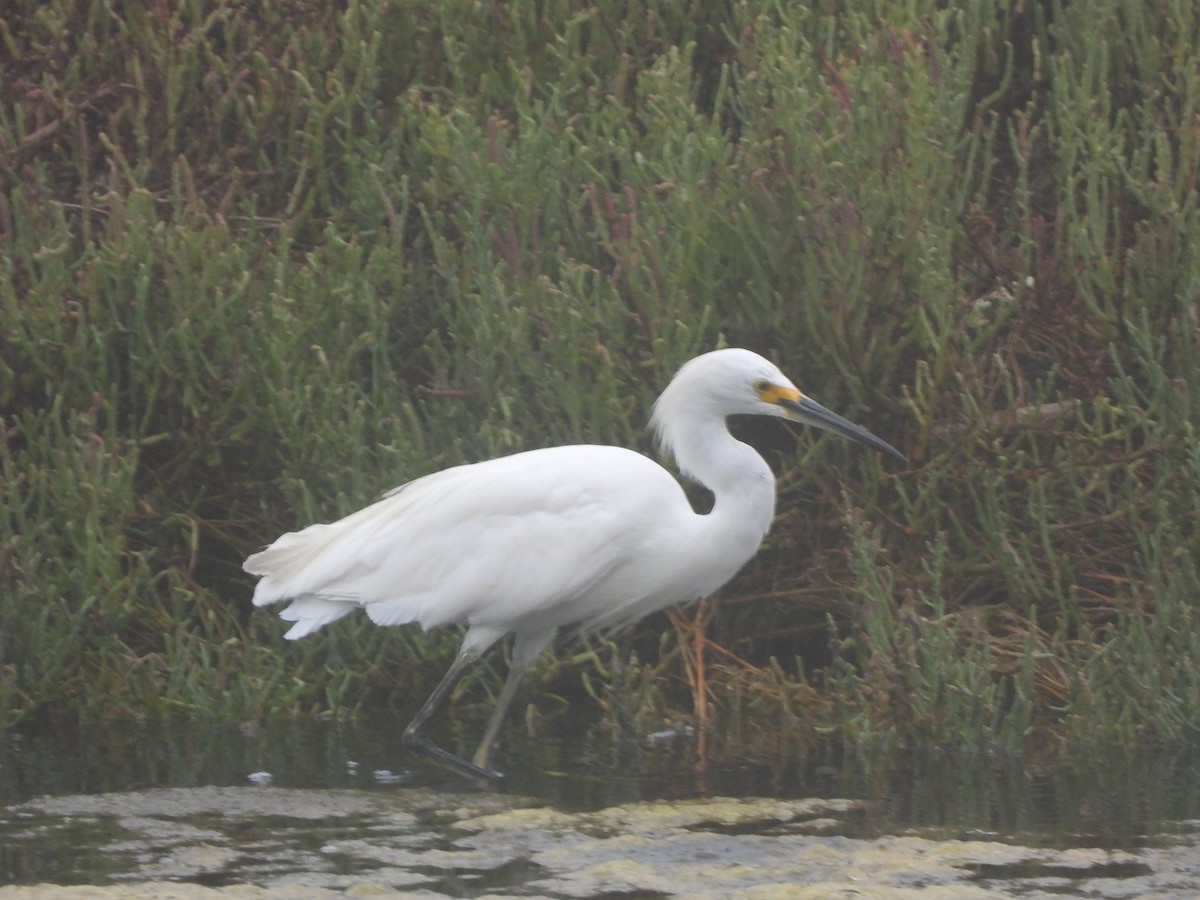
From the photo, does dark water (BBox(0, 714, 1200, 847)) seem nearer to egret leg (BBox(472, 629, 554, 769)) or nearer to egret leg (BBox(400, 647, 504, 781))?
egret leg (BBox(400, 647, 504, 781))

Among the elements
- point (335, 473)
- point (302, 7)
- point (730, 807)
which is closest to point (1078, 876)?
point (730, 807)

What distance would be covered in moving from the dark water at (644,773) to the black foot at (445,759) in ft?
0.12

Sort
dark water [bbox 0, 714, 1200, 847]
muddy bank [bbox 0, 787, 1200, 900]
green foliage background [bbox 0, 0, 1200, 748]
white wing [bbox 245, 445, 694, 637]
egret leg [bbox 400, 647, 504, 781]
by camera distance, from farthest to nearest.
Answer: green foliage background [bbox 0, 0, 1200, 748]
egret leg [bbox 400, 647, 504, 781]
white wing [bbox 245, 445, 694, 637]
dark water [bbox 0, 714, 1200, 847]
muddy bank [bbox 0, 787, 1200, 900]

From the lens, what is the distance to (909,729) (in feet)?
15.9

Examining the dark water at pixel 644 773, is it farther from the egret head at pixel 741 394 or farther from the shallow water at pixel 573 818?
the egret head at pixel 741 394

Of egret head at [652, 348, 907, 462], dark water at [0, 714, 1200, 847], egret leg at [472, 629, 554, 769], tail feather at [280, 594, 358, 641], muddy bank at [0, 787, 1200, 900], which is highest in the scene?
egret head at [652, 348, 907, 462]

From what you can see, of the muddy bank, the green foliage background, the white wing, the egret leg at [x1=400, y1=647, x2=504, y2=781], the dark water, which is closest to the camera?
the muddy bank

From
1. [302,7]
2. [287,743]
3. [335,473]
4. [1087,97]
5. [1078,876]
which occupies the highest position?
[302,7]

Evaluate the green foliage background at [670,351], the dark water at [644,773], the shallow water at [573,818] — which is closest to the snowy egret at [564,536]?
the dark water at [644,773]

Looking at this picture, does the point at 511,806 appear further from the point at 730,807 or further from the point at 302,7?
the point at 302,7

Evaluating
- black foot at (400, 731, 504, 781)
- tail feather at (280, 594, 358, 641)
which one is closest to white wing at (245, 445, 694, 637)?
tail feather at (280, 594, 358, 641)

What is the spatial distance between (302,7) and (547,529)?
274cm

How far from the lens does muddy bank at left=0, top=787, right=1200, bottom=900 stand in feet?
11.4

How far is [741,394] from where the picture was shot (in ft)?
15.2
